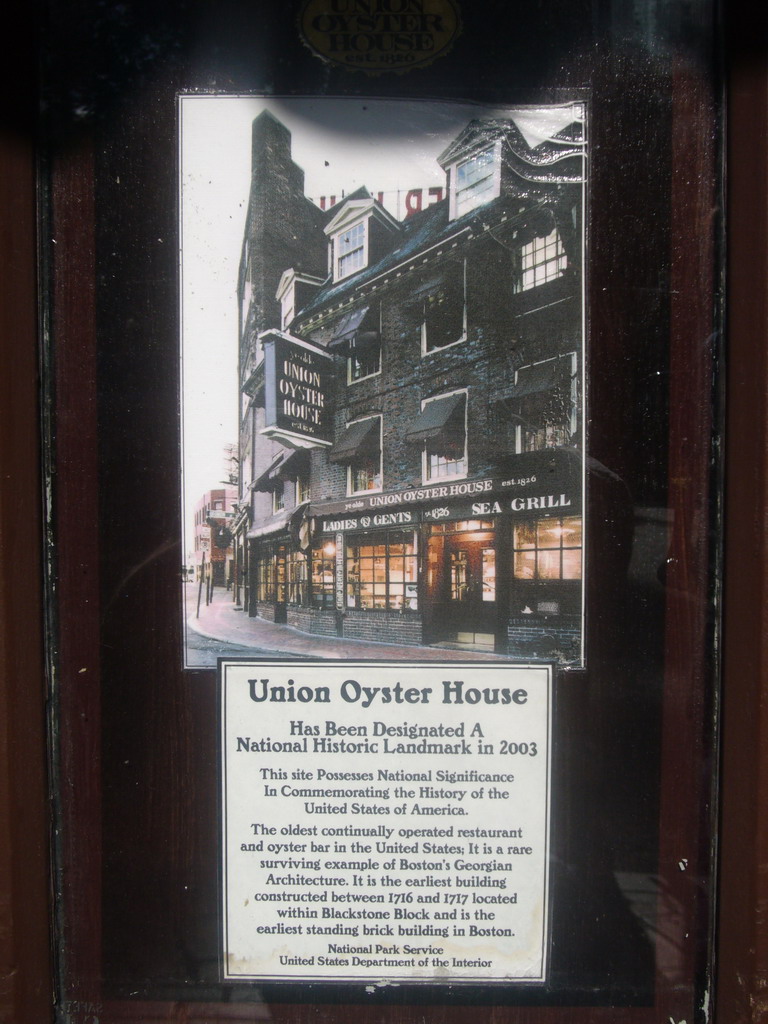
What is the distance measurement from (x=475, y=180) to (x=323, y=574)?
4.12 feet

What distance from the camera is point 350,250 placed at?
1800 mm

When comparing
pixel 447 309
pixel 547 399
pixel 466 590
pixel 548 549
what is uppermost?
pixel 447 309

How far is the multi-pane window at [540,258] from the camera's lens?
Result: 5.81 ft

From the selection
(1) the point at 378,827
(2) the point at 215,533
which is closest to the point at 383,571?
(2) the point at 215,533

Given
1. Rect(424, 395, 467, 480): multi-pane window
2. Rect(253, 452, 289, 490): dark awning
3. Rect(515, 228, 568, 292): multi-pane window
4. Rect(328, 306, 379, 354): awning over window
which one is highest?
Rect(515, 228, 568, 292): multi-pane window

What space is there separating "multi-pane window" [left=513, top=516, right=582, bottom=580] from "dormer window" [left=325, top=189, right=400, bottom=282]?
0.93 metres

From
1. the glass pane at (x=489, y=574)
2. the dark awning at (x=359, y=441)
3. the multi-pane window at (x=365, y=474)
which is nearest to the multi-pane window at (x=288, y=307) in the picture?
the dark awning at (x=359, y=441)

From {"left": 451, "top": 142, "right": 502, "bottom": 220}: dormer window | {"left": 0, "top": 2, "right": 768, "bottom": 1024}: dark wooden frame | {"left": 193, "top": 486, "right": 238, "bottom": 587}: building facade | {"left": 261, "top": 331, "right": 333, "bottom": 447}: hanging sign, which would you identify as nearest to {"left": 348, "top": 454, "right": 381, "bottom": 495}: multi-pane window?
{"left": 261, "top": 331, "right": 333, "bottom": 447}: hanging sign

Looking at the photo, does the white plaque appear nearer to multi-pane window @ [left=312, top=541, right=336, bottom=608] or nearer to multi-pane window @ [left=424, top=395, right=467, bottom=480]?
multi-pane window @ [left=312, top=541, right=336, bottom=608]

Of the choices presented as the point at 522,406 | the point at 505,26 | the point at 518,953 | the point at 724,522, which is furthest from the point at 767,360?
the point at 518,953

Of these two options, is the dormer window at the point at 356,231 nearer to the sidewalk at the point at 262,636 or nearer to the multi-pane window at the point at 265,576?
the multi-pane window at the point at 265,576

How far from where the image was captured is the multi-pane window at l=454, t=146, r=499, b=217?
1758 millimetres

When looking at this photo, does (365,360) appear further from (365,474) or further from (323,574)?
(323,574)

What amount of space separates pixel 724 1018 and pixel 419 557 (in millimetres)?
1616
